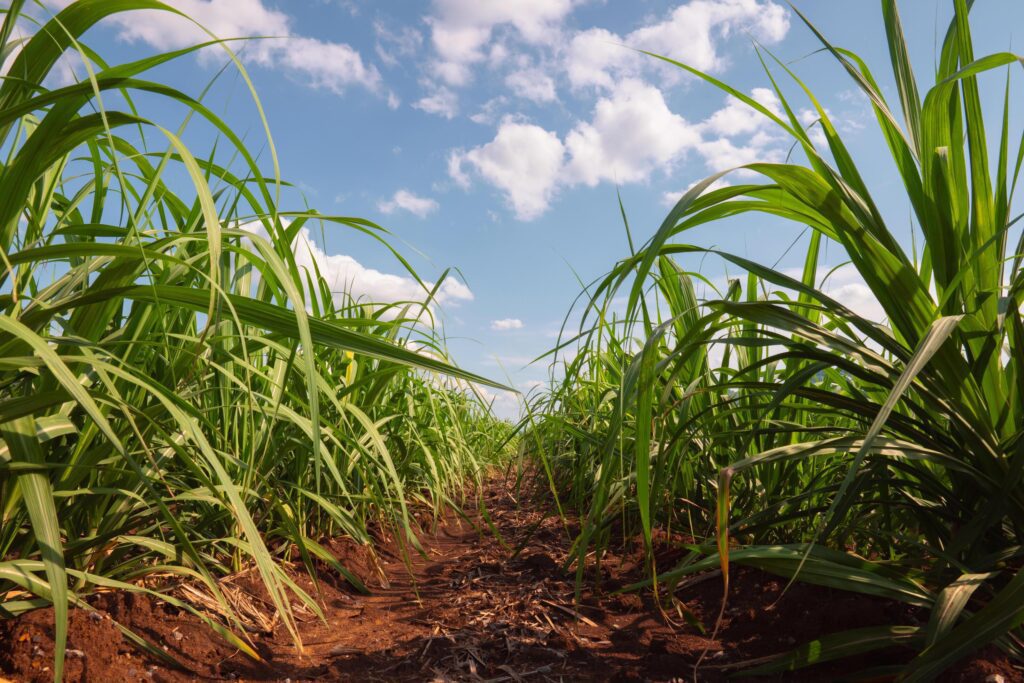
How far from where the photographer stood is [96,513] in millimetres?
1226

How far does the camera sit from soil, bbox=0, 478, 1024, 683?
1078 mm

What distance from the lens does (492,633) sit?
58.9 inches

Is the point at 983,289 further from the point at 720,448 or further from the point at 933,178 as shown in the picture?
the point at 720,448

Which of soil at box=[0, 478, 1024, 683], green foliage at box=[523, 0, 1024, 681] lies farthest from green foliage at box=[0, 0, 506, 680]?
green foliage at box=[523, 0, 1024, 681]

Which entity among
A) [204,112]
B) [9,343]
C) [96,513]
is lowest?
[96,513]

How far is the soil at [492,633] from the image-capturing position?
1078 mm

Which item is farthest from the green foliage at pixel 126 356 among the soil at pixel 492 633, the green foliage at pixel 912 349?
the green foliage at pixel 912 349

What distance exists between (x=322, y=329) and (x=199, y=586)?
994 millimetres

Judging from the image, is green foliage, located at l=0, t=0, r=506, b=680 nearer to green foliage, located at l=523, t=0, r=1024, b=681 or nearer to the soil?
the soil

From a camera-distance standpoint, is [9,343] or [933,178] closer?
[9,343]

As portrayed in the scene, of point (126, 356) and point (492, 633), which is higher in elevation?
point (126, 356)

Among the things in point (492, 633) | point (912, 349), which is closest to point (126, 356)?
point (492, 633)

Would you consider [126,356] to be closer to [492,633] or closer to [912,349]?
[492,633]

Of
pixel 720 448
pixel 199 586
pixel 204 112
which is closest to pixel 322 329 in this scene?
pixel 204 112
